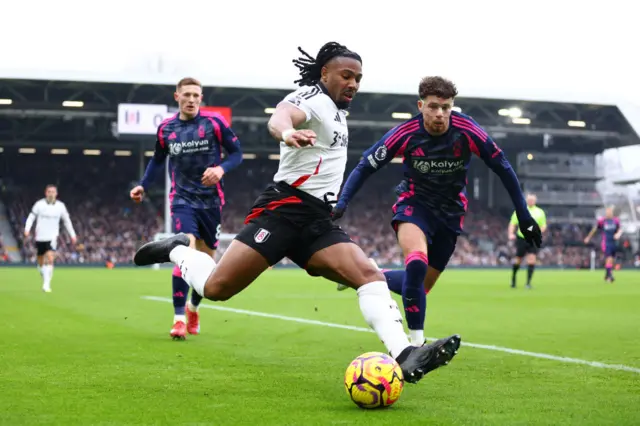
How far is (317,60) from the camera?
6.29 metres

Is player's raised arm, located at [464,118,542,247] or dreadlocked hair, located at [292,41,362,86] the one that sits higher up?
dreadlocked hair, located at [292,41,362,86]

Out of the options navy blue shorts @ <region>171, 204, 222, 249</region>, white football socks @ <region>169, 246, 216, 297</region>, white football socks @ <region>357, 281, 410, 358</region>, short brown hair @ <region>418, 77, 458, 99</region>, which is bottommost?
white football socks @ <region>357, 281, 410, 358</region>

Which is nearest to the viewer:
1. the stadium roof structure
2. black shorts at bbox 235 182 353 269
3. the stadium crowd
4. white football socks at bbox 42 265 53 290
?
black shorts at bbox 235 182 353 269

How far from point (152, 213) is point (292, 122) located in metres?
50.4

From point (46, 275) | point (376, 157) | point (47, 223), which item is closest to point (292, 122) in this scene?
point (376, 157)

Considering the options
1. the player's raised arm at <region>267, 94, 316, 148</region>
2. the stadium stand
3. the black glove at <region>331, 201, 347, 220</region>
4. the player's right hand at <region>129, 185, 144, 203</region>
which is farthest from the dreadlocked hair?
the stadium stand

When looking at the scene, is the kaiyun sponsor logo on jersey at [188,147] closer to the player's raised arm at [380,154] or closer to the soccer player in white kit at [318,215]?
the player's raised arm at [380,154]

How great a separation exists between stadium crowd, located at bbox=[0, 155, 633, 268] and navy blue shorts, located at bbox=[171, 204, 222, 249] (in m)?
41.6

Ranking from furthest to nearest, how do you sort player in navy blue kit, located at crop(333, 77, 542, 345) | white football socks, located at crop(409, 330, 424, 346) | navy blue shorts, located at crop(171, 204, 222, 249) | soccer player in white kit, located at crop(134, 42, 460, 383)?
navy blue shorts, located at crop(171, 204, 222, 249), white football socks, located at crop(409, 330, 424, 346), player in navy blue kit, located at crop(333, 77, 542, 345), soccer player in white kit, located at crop(134, 42, 460, 383)

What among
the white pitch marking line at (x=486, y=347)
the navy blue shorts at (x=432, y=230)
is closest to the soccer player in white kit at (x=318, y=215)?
the navy blue shorts at (x=432, y=230)

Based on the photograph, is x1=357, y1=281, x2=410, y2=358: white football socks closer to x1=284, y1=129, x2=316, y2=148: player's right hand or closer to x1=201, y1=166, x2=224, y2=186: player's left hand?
x1=284, y1=129, x2=316, y2=148: player's right hand

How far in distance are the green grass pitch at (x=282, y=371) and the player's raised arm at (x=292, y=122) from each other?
1.45 meters

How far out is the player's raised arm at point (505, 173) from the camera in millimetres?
7207

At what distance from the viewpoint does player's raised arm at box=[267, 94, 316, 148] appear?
5035mm
